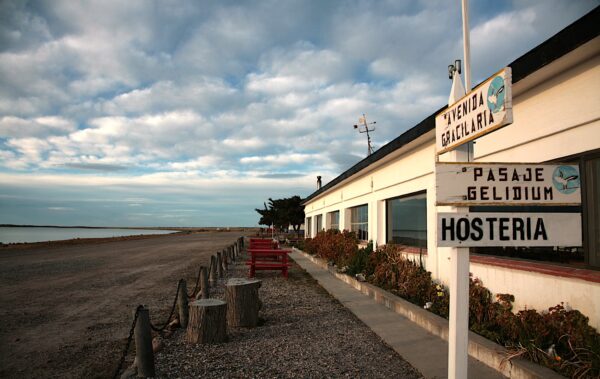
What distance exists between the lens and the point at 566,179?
2.97 metres

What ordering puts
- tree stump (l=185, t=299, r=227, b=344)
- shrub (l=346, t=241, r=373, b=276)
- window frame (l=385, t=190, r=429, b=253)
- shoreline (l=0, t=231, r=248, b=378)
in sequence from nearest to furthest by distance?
shoreline (l=0, t=231, r=248, b=378)
tree stump (l=185, t=299, r=227, b=344)
window frame (l=385, t=190, r=429, b=253)
shrub (l=346, t=241, r=373, b=276)

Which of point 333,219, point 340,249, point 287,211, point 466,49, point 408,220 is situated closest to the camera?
point 466,49

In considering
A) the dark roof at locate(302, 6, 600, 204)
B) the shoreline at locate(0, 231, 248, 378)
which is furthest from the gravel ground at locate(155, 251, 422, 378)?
the dark roof at locate(302, 6, 600, 204)

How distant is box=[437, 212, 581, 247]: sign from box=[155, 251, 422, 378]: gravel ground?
225 centimetres

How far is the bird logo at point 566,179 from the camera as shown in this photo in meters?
2.97

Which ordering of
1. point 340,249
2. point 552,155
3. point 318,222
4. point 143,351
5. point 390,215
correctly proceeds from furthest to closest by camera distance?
point 318,222, point 340,249, point 390,215, point 552,155, point 143,351

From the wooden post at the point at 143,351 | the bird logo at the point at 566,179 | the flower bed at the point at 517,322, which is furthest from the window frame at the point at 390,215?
the wooden post at the point at 143,351

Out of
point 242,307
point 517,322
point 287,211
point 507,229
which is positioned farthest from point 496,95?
point 287,211

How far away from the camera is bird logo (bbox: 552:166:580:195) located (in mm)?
2969

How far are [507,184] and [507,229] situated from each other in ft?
1.07

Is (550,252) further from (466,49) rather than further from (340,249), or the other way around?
(340,249)

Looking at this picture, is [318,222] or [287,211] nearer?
[318,222]

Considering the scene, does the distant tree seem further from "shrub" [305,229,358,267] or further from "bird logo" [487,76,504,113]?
"bird logo" [487,76,504,113]

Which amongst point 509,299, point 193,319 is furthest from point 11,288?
point 509,299
